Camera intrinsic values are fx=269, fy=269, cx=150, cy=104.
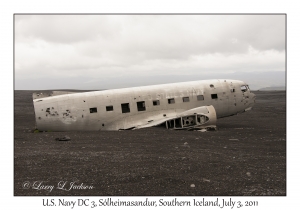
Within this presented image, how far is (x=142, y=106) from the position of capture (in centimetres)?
2088

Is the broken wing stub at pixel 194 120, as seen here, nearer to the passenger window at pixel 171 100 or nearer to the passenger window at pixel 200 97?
the passenger window at pixel 171 100

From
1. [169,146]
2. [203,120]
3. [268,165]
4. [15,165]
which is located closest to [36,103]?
[15,165]

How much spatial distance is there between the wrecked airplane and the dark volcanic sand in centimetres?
334

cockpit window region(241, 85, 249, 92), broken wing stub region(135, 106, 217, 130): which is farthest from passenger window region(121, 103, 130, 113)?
cockpit window region(241, 85, 249, 92)

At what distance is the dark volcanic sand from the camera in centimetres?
830

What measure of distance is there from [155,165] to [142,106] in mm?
10558

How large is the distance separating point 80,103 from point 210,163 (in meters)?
12.0

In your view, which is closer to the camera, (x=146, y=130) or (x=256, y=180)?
(x=256, y=180)

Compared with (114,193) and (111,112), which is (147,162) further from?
(111,112)

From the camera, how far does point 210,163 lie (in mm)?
10891

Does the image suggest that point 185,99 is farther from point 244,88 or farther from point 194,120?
point 244,88

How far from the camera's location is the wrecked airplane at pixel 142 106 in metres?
19.6

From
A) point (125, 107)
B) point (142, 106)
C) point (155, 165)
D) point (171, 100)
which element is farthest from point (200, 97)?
point (155, 165)

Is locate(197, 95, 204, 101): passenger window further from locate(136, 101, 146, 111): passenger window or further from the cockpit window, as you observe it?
locate(136, 101, 146, 111): passenger window
